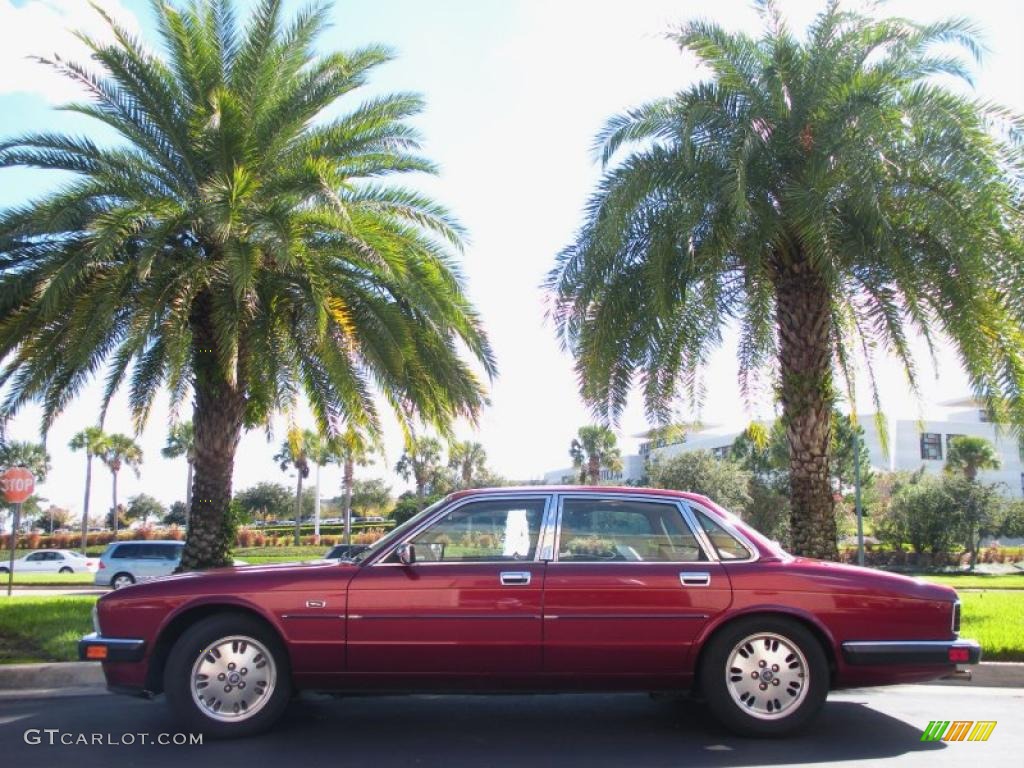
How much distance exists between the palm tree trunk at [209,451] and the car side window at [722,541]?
7649mm

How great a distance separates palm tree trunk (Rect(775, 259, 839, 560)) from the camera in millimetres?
11156

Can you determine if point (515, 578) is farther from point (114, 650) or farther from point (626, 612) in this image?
point (114, 650)

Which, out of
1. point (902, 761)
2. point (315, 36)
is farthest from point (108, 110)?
point (902, 761)

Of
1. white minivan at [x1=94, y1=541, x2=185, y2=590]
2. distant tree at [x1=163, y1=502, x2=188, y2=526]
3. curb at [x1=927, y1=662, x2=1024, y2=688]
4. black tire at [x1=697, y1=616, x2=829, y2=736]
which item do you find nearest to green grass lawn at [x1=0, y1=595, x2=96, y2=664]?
black tire at [x1=697, y1=616, x2=829, y2=736]

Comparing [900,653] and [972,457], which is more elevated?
[972,457]

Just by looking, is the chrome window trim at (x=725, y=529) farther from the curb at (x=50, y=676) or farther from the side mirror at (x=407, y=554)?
the curb at (x=50, y=676)

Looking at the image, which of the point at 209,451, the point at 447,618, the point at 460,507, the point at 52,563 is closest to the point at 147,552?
the point at 209,451

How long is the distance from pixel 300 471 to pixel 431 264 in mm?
46596

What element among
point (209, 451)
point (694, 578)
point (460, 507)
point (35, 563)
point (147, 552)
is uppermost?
point (209, 451)

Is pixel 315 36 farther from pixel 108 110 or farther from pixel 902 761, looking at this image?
pixel 902 761

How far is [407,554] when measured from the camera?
5.61 meters

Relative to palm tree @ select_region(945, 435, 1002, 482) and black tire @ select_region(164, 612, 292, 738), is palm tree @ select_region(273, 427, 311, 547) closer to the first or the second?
black tire @ select_region(164, 612, 292, 738)

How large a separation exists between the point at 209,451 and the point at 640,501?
767 centimetres

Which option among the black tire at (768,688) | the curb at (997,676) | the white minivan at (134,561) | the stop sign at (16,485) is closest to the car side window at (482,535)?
the black tire at (768,688)
